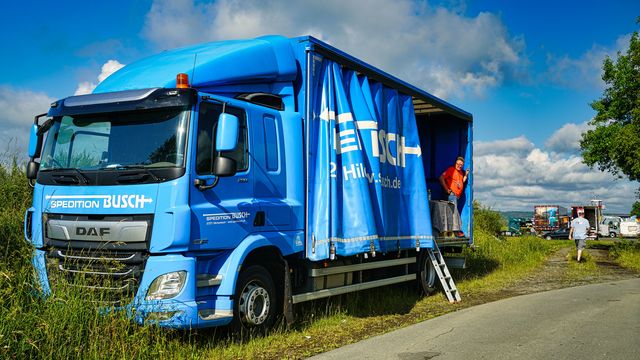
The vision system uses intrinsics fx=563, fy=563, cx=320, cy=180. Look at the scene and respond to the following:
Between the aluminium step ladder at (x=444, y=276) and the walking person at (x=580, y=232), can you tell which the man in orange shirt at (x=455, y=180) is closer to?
the aluminium step ladder at (x=444, y=276)

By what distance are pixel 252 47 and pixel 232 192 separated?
194 cm

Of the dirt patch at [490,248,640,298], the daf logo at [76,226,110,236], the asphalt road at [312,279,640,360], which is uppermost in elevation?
the daf logo at [76,226,110,236]

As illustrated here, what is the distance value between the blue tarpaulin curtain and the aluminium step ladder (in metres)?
1.10

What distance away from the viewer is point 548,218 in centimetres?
5603

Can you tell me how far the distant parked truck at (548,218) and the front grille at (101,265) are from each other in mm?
54549

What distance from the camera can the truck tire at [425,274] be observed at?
1050 cm

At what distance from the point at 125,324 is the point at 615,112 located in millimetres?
25208

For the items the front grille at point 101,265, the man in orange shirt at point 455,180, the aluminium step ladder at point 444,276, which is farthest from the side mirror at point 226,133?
the man in orange shirt at point 455,180

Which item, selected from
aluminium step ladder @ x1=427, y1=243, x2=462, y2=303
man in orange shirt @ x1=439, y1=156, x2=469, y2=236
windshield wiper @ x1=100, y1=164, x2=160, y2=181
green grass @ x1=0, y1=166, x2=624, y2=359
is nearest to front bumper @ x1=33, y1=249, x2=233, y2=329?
green grass @ x1=0, y1=166, x2=624, y2=359

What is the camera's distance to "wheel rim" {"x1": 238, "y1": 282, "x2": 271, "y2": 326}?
6.25 meters

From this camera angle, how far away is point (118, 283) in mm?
5602

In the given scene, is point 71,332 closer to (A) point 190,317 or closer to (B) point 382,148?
(A) point 190,317

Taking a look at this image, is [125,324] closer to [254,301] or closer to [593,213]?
[254,301]

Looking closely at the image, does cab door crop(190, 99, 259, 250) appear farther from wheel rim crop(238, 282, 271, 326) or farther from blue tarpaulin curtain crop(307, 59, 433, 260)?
blue tarpaulin curtain crop(307, 59, 433, 260)
